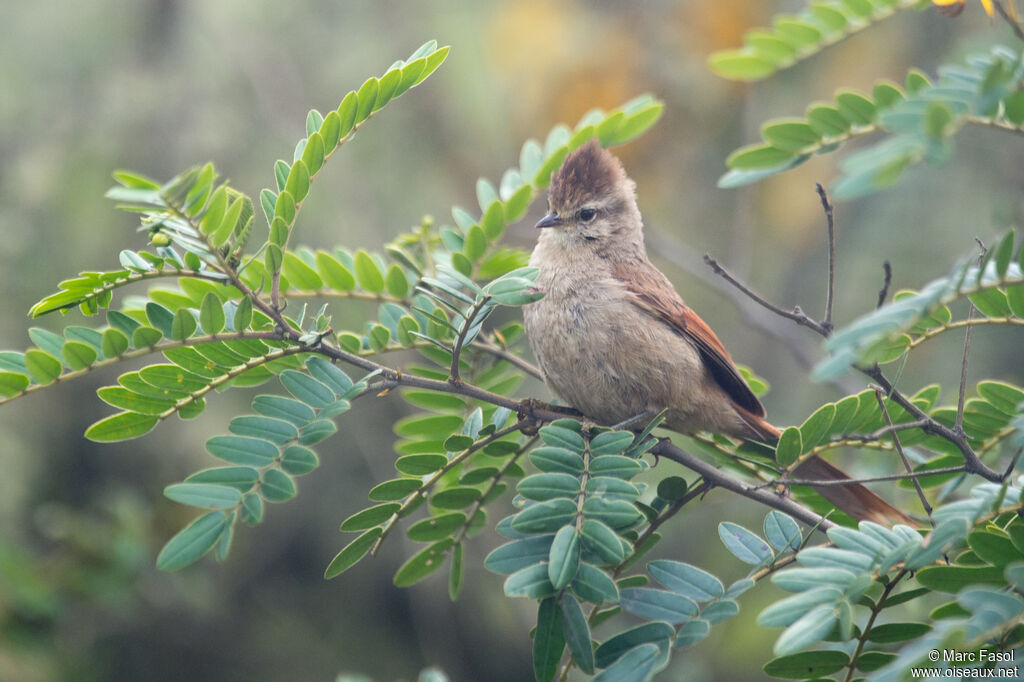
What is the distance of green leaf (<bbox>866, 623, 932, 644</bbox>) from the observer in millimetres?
2051

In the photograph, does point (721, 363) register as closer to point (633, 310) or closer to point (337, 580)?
point (633, 310)

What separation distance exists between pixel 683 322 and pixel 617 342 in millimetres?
528

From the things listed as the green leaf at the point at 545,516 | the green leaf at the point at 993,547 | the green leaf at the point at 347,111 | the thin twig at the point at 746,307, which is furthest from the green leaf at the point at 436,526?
the thin twig at the point at 746,307

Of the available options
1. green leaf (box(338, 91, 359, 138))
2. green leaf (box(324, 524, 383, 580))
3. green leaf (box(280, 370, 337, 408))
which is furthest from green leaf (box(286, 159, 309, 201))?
green leaf (box(324, 524, 383, 580))

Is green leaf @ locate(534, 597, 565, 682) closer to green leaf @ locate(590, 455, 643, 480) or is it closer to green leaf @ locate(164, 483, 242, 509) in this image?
green leaf @ locate(590, 455, 643, 480)

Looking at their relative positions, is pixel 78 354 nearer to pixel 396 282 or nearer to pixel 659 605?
pixel 396 282

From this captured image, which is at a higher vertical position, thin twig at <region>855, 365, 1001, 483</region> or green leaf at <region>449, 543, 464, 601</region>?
green leaf at <region>449, 543, 464, 601</region>

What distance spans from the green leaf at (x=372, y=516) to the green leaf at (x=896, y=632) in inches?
51.1

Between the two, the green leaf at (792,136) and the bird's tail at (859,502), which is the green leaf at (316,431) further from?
the bird's tail at (859,502)

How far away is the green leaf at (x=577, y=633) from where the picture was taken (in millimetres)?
1876

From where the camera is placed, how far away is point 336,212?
534cm

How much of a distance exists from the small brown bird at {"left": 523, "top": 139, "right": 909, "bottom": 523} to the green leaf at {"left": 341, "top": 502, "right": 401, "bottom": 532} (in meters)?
1.11

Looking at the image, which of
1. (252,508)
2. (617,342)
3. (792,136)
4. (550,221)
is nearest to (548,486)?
(252,508)

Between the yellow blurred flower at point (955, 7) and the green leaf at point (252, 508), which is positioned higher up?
the yellow blurred flower at point (955, 7)
